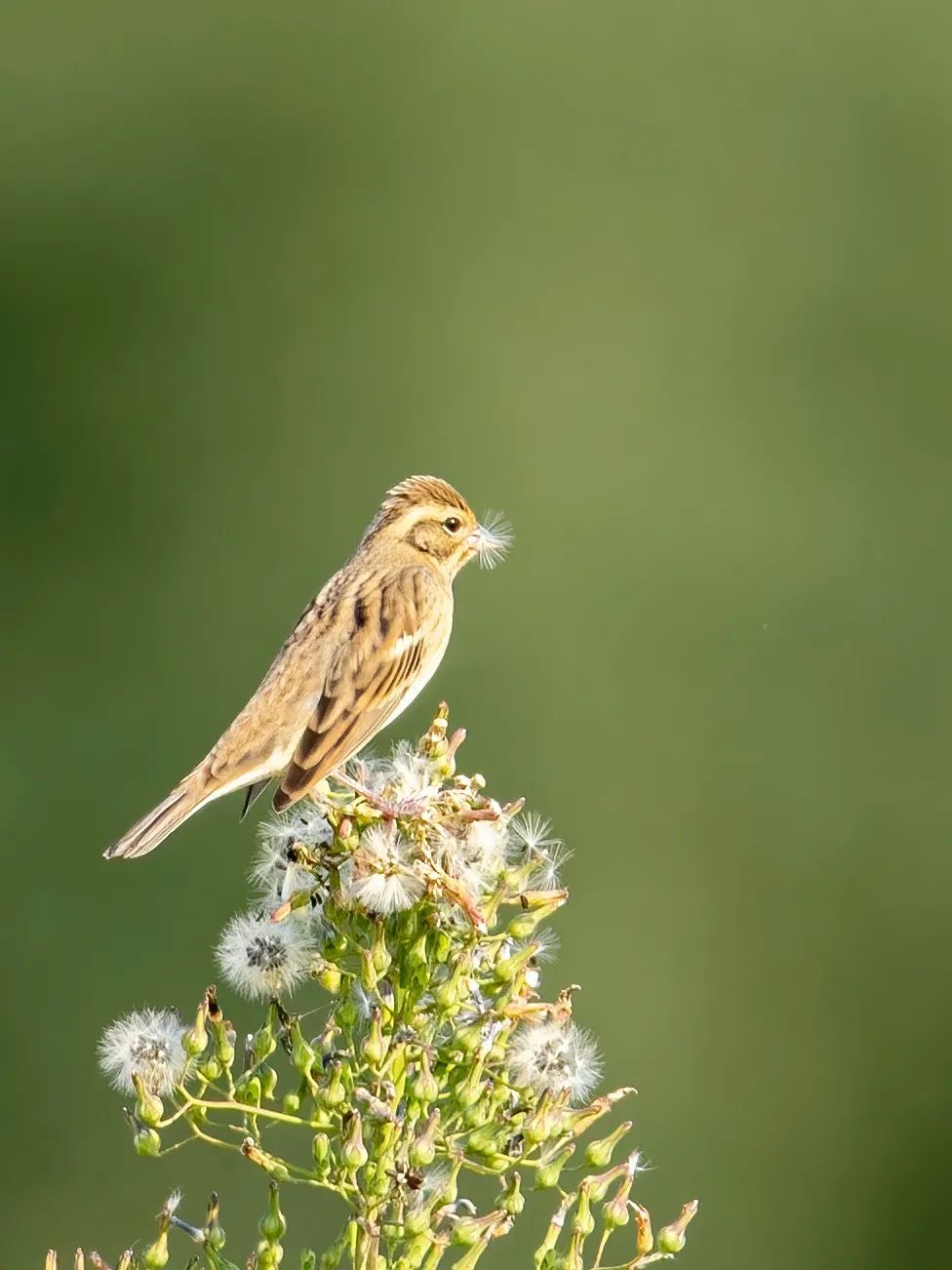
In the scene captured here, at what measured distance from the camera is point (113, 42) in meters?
21.2

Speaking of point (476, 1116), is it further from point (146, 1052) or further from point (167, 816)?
point (167, 816)

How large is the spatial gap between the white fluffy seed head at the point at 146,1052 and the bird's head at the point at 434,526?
2.57 m

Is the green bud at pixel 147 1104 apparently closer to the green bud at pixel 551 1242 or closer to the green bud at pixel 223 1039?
the green bud at pixel 223 1039

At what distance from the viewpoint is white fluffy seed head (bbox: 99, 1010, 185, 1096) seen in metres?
4.27

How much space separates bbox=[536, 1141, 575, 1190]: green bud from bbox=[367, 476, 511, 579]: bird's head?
8.97 feet

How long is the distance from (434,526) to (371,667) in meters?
0.86

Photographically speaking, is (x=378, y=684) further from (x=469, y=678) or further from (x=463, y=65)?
(x=463, y=65)

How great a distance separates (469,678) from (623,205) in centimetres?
579

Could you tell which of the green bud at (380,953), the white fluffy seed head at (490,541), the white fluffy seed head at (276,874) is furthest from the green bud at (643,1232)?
the white fluffy seed head at (490,541)

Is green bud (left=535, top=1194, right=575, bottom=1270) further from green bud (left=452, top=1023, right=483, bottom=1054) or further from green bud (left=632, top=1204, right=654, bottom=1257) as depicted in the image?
green bud (left=452, top=1023, right=483, bottom=1054)

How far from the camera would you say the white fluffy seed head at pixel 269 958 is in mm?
4324

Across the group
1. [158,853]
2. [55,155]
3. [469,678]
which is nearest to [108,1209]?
[158,853]

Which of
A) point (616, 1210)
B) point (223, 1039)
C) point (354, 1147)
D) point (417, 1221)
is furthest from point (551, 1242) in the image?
point (223, 1039)

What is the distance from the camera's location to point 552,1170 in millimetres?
4230
